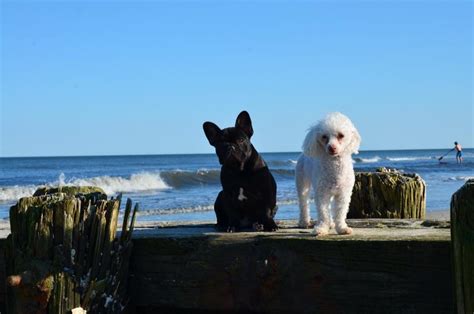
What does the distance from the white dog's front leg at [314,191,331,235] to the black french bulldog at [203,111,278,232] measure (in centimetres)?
47

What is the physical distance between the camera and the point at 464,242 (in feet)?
11.7

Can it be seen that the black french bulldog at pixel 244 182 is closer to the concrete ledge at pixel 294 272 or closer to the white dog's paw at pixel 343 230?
the concrete ledge at pixel 294 272

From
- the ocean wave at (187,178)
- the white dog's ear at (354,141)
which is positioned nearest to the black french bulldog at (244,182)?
the white dog's ear at (354,141)

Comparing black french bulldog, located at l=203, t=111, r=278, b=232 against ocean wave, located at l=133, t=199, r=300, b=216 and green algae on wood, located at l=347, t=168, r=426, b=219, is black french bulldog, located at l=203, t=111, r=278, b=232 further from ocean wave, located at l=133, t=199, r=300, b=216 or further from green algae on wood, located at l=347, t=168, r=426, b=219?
ocean wave, located at l=133, t=199, r=300, b=216

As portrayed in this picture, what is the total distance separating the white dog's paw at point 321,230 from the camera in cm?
476

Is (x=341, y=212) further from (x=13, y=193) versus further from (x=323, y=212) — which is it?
(x=13, y=193)

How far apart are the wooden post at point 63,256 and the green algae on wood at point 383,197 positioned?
10.3 feet

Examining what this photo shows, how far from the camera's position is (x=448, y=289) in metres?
4.23

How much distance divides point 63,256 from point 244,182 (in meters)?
1.68

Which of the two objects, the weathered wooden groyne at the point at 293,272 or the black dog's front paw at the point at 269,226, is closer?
the weathered wooden groyne at the point at 293,272

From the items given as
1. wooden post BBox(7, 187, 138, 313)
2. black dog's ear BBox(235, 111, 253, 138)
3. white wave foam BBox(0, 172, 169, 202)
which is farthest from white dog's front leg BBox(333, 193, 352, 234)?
white wave foam BBox(0, 172, 169, 202)

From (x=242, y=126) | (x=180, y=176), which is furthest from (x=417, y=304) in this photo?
(x=180, y=176)

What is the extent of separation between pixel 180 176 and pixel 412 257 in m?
31.6

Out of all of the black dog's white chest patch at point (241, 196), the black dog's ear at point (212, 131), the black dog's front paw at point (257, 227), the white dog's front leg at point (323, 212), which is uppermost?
the black dog's ear at point (212, 131)
